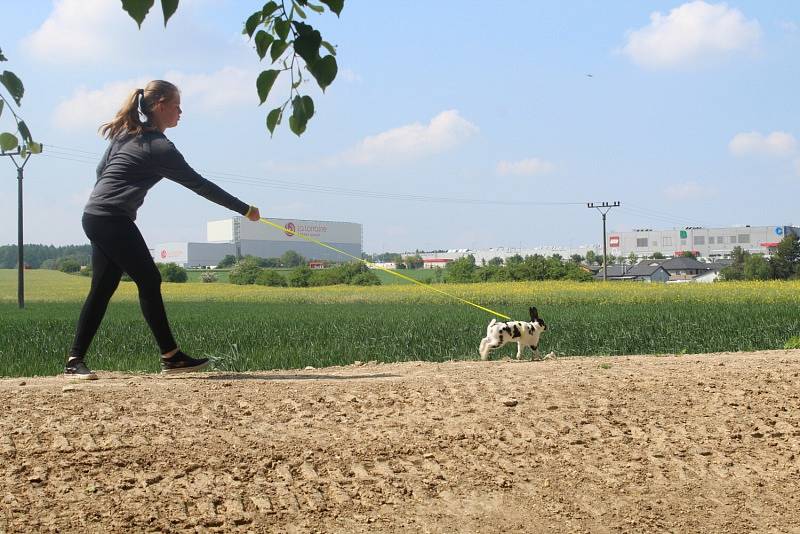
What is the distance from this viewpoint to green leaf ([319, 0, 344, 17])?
7.68 feet

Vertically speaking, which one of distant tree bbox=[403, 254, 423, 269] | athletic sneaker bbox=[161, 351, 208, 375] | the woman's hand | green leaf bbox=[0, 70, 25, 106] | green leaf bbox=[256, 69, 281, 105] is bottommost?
athletic sneaker bbox=[161, 351, 208, 375]

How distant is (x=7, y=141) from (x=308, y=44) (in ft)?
4.11

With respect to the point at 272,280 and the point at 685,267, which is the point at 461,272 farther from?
the point at 685,267

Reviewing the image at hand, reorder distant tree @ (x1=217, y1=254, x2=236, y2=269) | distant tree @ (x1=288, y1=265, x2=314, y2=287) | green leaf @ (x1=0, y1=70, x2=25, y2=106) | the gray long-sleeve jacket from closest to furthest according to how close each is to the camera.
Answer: green leaf @ (x1=0, y1=70, x2=25, y2=106) → the gray long-sleeve jacket → distant tree @ (x1=288, y1=265, x2=314, y2=287) → distant tree @ (x1=217, y1=254, x2=236, y2=269)

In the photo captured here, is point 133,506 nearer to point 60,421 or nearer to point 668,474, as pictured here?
point 60,421

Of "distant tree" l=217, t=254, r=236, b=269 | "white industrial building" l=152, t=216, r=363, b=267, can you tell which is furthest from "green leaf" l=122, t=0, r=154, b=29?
→ "white industrial building" l=152, t=216, r=363, b=267

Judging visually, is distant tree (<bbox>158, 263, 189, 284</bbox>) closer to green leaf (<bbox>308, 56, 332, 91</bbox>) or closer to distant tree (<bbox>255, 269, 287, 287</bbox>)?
distant tree (<bbox>255, 269, 287, 287</bbox>)

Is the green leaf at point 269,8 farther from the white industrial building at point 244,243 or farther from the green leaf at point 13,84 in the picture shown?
the white industrial building at point 244,243

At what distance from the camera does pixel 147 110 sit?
627 centimetres

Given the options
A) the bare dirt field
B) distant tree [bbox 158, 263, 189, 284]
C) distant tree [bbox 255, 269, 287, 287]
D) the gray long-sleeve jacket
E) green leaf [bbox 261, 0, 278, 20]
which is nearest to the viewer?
green leaf [bbox 261, 0, 278, 20]

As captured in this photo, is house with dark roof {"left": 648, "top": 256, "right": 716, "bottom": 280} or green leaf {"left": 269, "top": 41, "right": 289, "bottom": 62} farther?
house with dark roof {"left": 648, "top": 256, "right": 716, "bottom": 280}

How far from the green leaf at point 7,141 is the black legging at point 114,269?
10.7ft

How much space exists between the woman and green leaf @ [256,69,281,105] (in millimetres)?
4058

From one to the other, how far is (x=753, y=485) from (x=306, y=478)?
268 cm
